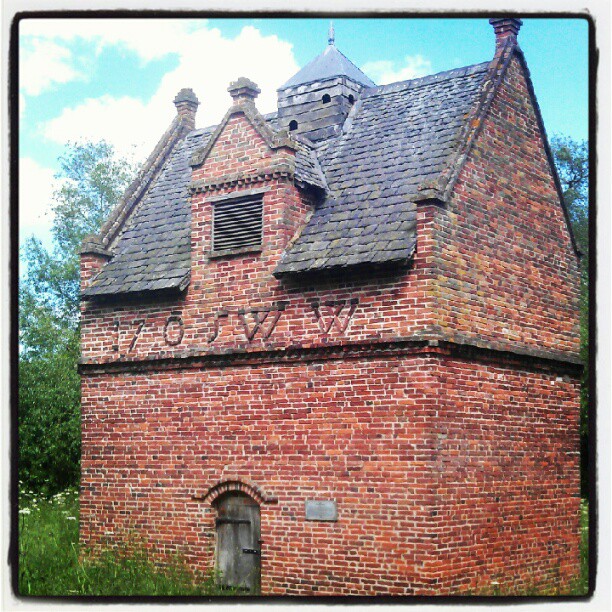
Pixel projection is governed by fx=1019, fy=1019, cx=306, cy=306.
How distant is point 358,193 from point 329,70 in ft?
11.4

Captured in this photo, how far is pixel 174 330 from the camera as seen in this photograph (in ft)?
52.2

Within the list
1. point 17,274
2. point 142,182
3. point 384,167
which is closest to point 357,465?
point 384,167

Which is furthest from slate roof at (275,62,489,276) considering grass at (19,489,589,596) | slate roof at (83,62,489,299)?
grass at (19,489,589,596)

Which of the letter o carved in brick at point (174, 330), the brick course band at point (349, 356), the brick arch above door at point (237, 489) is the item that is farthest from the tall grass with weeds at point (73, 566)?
the letter o carved in brick at point (174, 330)

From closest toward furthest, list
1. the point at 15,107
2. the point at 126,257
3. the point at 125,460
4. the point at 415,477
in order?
1. the point at 15,107
2. the point at 415,477
3. the point at 125,460
4. the point at 126,257

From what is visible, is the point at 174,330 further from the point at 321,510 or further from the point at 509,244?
the point at 509,244

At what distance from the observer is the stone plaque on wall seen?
1403cm

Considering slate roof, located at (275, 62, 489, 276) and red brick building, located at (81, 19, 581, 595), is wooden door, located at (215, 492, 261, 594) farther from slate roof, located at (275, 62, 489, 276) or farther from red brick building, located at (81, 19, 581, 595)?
slate roof, located at (275, 62, 489, 276)

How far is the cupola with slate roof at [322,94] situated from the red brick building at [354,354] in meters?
0.09

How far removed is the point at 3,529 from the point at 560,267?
9.28m

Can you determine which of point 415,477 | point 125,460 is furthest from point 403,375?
point 125,460

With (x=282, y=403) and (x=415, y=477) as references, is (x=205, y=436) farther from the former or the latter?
(x=415, y=477)

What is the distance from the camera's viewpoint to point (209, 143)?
16188 millimetres

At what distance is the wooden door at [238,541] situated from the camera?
1476cm
